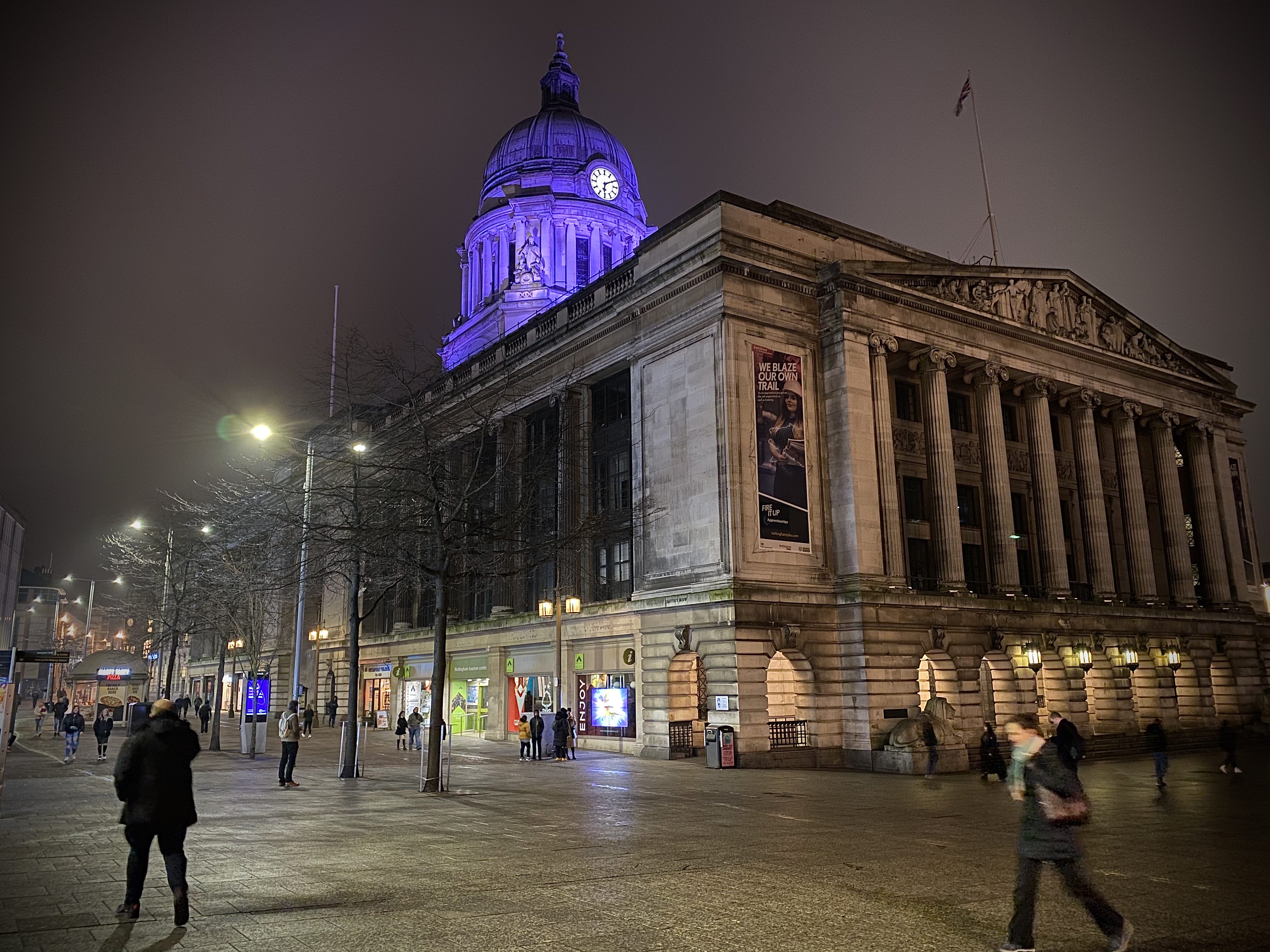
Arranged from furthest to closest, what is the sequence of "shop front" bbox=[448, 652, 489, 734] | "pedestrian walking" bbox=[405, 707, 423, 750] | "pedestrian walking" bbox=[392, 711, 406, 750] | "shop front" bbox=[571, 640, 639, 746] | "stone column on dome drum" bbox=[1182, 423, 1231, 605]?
"stone column on dome drum" bbox=[1182, 423, 1231, 605] → "shop front" bbox=[448, 652, 489, 734] → "pedestrian walking" bbox=[392, 711, 406, 750] → "pedestrian walking" bbox=[405, 707, 423, 750] → "shop front" bbox=[571, 640, 639, 746]

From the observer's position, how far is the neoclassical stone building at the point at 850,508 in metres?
32.2

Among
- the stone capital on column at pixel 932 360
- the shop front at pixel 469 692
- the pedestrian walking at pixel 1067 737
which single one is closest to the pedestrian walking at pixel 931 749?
the pedestrian walking at pixel 1067 737

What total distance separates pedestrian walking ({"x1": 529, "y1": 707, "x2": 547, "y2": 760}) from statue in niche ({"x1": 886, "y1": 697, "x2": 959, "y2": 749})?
454 inches

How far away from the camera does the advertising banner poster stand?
32.3 metres

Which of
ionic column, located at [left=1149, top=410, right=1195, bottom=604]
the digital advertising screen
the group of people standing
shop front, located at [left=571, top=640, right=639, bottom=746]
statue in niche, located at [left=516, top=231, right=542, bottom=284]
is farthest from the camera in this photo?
statue in niche, located at [left=516, top=231, right=542, bottom=284]

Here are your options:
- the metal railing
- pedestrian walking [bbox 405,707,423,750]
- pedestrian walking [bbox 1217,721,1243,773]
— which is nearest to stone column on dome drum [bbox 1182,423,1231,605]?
pedestrian walking [bbox 1217,721,1243,773]

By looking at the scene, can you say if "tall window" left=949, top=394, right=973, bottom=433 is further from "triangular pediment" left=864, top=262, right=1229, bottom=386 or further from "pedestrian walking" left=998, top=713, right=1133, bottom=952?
"pedestrian walking" left=998, top=713, right=1133, bottom=952

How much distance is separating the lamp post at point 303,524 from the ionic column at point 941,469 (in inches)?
856

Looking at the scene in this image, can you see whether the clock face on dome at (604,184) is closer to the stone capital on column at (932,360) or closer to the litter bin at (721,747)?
the stone capital on column at (932,360)

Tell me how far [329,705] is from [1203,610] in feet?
156

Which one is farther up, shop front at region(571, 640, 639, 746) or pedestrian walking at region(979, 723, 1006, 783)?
shop front at region(571, 640, 639, 746)

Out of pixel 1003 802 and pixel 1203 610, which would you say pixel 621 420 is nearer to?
pixel 1003 802

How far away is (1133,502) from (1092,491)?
4.08 metres

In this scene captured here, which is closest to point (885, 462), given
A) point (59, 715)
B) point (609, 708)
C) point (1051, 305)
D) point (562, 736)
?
point (609, 708)
